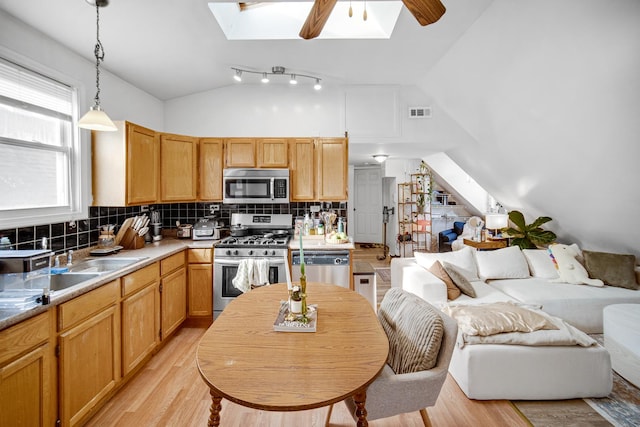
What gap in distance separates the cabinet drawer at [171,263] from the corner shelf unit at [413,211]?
5225 mm

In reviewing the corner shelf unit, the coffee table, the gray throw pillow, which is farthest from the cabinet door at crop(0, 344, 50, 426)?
the corner shelf unit

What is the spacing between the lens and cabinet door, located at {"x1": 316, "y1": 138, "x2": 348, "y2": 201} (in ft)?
12.6

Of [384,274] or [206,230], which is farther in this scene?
[384,274]

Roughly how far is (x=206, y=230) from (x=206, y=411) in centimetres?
205

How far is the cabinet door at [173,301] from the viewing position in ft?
9.50

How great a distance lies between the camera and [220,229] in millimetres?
3959

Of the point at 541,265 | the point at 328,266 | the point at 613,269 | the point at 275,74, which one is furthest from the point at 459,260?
the point at 275,74

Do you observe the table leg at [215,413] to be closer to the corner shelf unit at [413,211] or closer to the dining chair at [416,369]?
the dining chair at [416,369]

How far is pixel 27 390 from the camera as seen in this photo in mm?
1492

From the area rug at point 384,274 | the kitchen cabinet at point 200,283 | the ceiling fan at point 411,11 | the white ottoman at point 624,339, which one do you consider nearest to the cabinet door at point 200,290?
the kitchen cabinet at point 200,283

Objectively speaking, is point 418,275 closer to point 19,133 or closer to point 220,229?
point 220,229

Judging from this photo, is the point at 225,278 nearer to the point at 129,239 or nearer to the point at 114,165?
the point at 129,239

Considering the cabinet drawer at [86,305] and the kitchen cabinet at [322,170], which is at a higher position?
the kitchen cabinet at [322,170]

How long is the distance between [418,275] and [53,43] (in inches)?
152
